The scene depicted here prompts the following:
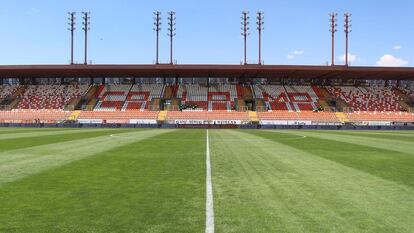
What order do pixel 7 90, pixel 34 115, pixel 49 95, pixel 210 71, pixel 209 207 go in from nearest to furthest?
pixel 209 207
pixel 34 115
pixel 210 71
pixel 49 95
pixel 7 90

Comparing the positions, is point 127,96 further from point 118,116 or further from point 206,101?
point 206,101

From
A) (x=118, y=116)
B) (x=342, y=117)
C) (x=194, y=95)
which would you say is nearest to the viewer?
(x=118, y=116)

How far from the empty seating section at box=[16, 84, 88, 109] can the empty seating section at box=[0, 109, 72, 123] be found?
1831 millimetres

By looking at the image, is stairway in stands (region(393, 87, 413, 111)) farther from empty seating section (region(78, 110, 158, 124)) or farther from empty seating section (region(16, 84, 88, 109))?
empty seating section (region(16, 84, 88, 109))

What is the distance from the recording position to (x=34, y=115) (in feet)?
226

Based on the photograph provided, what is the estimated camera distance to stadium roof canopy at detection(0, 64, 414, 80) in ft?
225

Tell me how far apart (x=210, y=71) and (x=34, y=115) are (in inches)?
1190

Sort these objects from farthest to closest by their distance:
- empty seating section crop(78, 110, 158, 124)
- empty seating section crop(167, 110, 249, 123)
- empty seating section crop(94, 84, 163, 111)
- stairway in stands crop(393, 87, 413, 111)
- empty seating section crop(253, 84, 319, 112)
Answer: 1. stairway in stands crop(393, 87, 413, 111)
2. empty seating section crop(94, 84, 163, 111)
3. empty seating section crop(253, 84, 319, 112)
4. empty seating section crop(167, 110, 249, 123)
5. empty seating section crop(78, 110, 158, 124)

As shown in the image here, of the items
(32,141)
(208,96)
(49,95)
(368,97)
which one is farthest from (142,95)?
(32,141)

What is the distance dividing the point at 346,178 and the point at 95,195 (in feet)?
21.3

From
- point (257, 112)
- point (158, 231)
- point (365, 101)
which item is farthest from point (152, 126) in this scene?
point (158, 231)

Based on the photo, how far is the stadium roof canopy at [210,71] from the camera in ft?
225

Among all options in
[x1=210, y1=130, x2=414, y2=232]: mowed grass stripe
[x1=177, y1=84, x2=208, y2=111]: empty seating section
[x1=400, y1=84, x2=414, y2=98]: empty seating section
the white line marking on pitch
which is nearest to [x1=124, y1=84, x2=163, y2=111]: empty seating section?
[x1=177, y1=84, x2=208, y2=111]: empty seating section

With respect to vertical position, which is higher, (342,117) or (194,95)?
(194,95)
